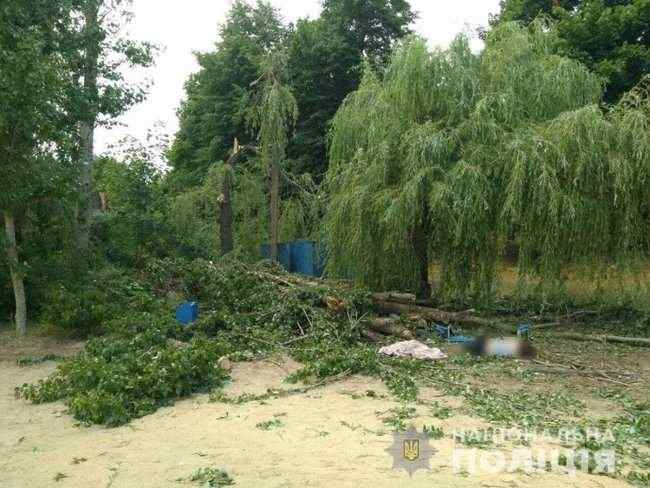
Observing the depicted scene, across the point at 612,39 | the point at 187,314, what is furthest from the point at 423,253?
the point at 612,39

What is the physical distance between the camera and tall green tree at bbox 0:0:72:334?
927 centimetres

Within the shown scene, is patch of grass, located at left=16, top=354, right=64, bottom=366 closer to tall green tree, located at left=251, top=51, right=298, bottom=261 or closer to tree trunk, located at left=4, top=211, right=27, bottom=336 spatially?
tree trunk, located at left=4, top=211, right=27, bottom=336

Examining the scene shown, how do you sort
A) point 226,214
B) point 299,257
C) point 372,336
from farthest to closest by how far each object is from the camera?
point 299,257 → point 226,214 → point 372,336

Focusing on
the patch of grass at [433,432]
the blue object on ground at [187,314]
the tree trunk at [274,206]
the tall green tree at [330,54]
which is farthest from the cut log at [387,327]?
the tall green tree at [330,54]

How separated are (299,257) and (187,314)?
582 cm

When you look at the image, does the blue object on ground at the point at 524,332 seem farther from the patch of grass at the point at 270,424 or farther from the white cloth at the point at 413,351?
the patch of grass at the point at 270,424

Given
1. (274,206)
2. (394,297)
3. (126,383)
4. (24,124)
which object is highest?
(24,124)

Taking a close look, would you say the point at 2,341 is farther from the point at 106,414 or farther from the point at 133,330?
the point at 106,414

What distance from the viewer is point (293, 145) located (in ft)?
78.9

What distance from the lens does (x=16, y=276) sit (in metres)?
10.1

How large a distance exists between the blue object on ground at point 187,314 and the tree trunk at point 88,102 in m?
2.88

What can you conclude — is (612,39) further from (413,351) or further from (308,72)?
(413,351)

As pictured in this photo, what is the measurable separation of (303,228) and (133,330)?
23.7 feet

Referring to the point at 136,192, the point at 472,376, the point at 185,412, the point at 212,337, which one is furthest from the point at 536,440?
the point at 136,192
